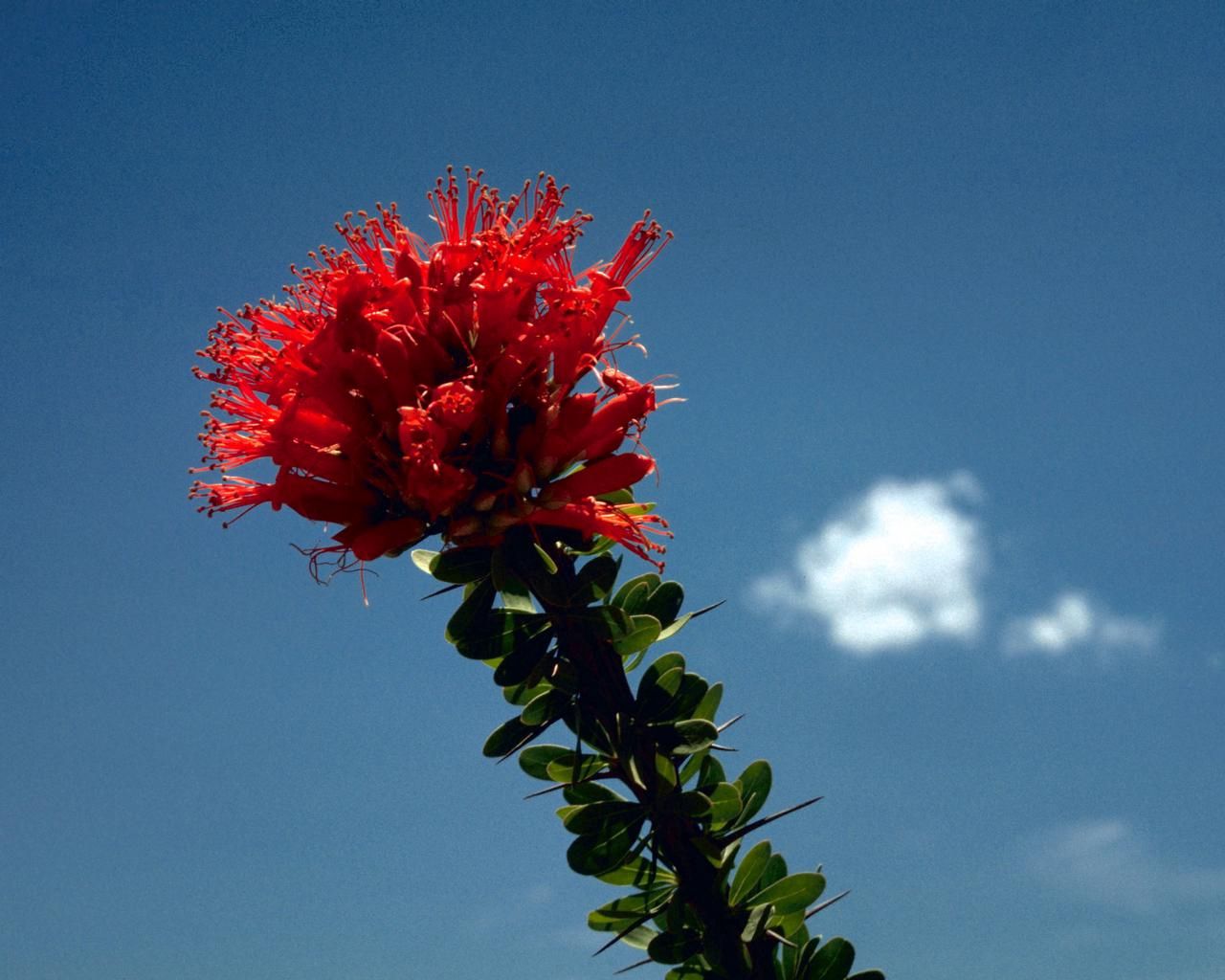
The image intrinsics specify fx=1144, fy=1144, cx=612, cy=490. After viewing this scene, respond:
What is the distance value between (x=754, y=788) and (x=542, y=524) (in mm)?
1073

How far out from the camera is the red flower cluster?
311 centimetres

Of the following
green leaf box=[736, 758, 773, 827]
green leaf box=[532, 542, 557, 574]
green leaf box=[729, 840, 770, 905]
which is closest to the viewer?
green leaf box=[532, 542, 557, 574]

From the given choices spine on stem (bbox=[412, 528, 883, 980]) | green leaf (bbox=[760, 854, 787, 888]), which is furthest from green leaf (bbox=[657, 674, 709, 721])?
green leaf (bbox=[760, 854, 787, 888])

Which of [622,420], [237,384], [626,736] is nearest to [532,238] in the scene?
[622,420]

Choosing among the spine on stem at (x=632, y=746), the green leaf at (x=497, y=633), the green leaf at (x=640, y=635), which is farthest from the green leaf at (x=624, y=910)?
the green leaf at (x=497, y=633)

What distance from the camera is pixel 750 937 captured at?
3.30 meters

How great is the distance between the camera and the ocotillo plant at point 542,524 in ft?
10.3

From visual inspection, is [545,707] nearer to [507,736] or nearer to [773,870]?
[507,736]

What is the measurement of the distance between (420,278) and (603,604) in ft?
3.51

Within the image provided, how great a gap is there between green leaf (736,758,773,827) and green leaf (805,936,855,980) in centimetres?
43

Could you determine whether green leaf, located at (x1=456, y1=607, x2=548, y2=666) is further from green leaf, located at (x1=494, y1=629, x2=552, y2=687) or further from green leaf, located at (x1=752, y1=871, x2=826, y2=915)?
green leaf, located at (x1=752, y1=871, x2=826, y2=915)

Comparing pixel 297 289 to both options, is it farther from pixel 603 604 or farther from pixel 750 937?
pixel 750 937

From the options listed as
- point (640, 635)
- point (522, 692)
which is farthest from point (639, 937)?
point (640, 635)

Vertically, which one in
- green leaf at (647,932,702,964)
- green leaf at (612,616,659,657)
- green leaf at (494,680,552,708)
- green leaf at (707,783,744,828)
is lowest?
green leaf at (647,932,702,964)
